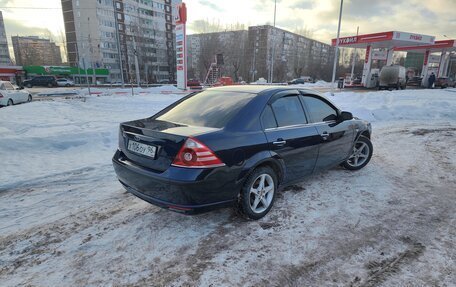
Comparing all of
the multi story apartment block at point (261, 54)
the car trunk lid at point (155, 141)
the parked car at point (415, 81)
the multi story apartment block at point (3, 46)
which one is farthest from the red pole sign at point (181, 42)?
the multi story apartment block at point (3, 46)

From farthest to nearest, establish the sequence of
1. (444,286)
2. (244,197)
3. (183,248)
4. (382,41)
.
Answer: (382,41) → (244,197) → (183,248) → (444,286)

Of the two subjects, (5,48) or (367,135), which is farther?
(5,48)

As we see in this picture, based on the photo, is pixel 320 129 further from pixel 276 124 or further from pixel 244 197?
pixel 244 197

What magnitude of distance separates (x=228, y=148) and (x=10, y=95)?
1820cm

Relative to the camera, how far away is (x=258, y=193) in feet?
11.4

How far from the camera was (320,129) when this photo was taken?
13.8 ft

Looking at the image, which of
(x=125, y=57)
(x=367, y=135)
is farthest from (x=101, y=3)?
(x=367, y=135)

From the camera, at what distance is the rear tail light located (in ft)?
9.24

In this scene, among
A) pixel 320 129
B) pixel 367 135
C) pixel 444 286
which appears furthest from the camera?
pixel 367 135

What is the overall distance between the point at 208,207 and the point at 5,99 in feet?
58.6

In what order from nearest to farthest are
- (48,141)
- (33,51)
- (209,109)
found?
(209,109) < (48,141) < (33,51)

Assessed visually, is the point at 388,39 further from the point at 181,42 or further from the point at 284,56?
the point at 284,56

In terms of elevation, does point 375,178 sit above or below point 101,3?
below

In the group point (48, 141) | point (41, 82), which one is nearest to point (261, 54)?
point (41, 82)
